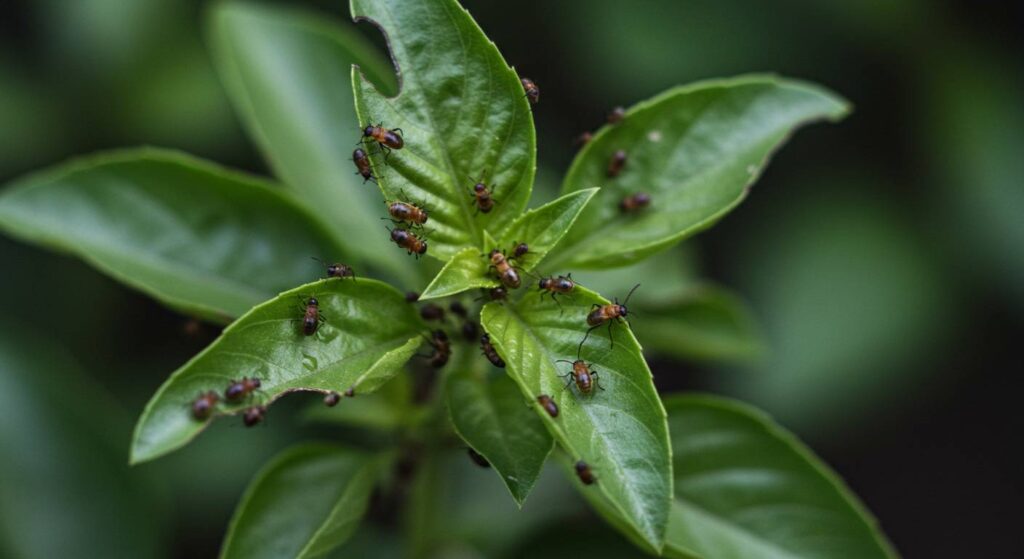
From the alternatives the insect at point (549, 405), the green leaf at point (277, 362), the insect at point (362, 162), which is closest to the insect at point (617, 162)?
the insect at point (362, 162)

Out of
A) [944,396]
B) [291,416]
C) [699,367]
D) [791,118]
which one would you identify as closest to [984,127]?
[944,396]

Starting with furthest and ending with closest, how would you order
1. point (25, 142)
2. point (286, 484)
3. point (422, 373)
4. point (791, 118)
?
point (25, 142), point (422, 373), point (791, 118), point (286, 484)

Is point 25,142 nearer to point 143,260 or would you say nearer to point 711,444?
point 143,260

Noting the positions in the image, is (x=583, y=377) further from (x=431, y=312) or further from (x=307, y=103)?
(x=307, y=103)

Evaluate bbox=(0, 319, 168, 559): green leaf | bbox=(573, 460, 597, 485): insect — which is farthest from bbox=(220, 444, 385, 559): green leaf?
bbox=(0, 319, 168, 559): green leaf

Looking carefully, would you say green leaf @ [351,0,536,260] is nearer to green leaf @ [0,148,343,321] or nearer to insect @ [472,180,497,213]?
insect @ [472,180,497,213]

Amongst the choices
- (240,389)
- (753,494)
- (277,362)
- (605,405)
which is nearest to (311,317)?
(277,362)

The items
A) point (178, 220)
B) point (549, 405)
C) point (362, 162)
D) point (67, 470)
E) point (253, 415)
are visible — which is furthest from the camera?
point (67, 470)

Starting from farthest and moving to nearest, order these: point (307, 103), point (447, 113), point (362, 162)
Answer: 1. point (307, 103)
2. point (362, 162)
3. point (447, 113)
